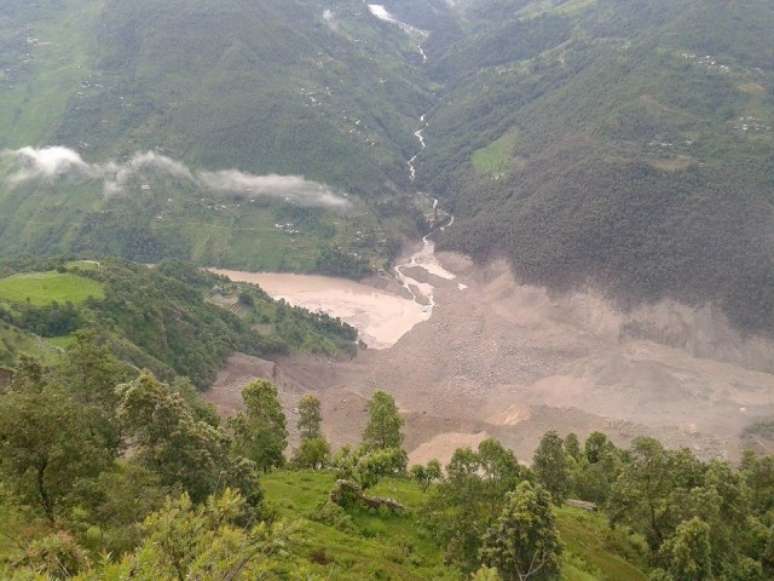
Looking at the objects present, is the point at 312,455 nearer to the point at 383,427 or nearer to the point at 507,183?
the point at 383,427

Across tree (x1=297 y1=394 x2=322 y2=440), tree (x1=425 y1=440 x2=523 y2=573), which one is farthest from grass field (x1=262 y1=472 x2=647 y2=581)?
tree (x1=297 y1=394 x2=322 y2=440)

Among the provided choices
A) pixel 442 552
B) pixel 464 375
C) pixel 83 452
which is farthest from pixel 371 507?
pixel 464 375

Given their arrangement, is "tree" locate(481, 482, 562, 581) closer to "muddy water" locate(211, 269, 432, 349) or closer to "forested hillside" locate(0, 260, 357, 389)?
"forested hillside" locate(0, 260, 357, 389)

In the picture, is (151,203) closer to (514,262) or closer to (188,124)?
(188,124)

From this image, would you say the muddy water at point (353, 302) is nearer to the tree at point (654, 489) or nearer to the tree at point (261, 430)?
the tree at point (261, 430)

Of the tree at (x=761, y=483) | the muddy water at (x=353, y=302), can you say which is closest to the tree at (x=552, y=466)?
the tree at (x=761, y=483)

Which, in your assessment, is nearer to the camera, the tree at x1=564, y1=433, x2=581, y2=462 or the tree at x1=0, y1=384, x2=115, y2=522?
the tree at x1=0, y1=384, x2=115, y2=522
